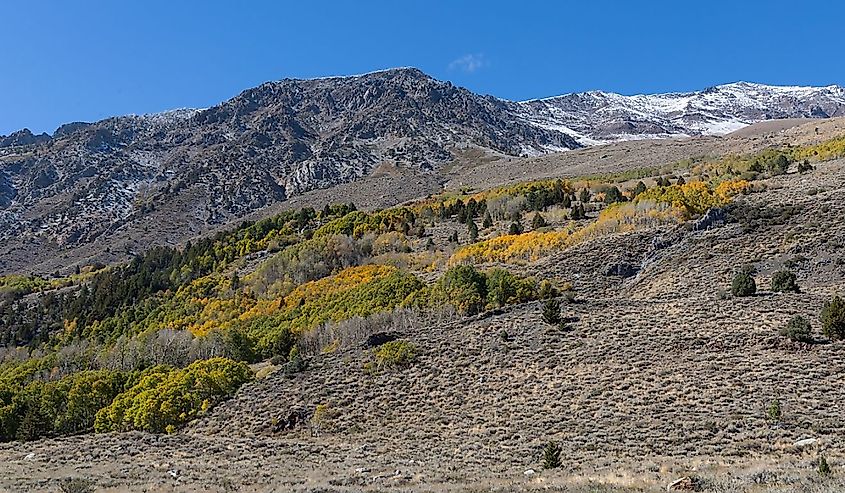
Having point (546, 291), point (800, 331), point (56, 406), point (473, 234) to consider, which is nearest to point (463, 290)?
point (546, 291)

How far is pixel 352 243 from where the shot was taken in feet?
277

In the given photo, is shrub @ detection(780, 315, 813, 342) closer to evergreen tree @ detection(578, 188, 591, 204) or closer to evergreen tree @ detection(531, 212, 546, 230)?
evergreen tree @ detection(531, 212, 546, 230)

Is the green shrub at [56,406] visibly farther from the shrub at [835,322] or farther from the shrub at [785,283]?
the shrub at [785,283]

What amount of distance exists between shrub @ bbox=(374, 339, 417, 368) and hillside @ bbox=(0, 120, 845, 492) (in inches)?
6.5

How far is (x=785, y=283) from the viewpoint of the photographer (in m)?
41.9

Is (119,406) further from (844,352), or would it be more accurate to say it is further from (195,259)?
(195,259)

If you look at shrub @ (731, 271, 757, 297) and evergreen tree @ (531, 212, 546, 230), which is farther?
evergreen tree @ (531, 212, 546, 230)

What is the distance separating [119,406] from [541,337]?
93.5 feet

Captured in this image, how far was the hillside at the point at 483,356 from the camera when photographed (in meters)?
21.4

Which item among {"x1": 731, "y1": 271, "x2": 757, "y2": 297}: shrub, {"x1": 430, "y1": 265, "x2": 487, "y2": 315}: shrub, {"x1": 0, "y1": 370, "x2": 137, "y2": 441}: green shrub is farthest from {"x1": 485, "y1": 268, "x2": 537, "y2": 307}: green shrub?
{"x1": 0, "y1": 370, "x2": 137, "y2": 441}: green shrub

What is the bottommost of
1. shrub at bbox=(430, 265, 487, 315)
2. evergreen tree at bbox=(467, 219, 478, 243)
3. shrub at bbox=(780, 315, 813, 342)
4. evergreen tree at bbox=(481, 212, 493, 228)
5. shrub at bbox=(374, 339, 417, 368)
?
shrub at bbox=(780, 315, 813, 342)

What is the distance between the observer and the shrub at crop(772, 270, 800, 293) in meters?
41.7

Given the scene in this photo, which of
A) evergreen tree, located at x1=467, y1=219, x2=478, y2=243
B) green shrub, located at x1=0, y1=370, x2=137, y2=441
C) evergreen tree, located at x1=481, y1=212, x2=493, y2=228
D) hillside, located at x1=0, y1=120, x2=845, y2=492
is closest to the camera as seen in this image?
hillside, located at x1=0, y1=120, x2=845, y2=492

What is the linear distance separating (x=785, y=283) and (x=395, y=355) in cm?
2607
